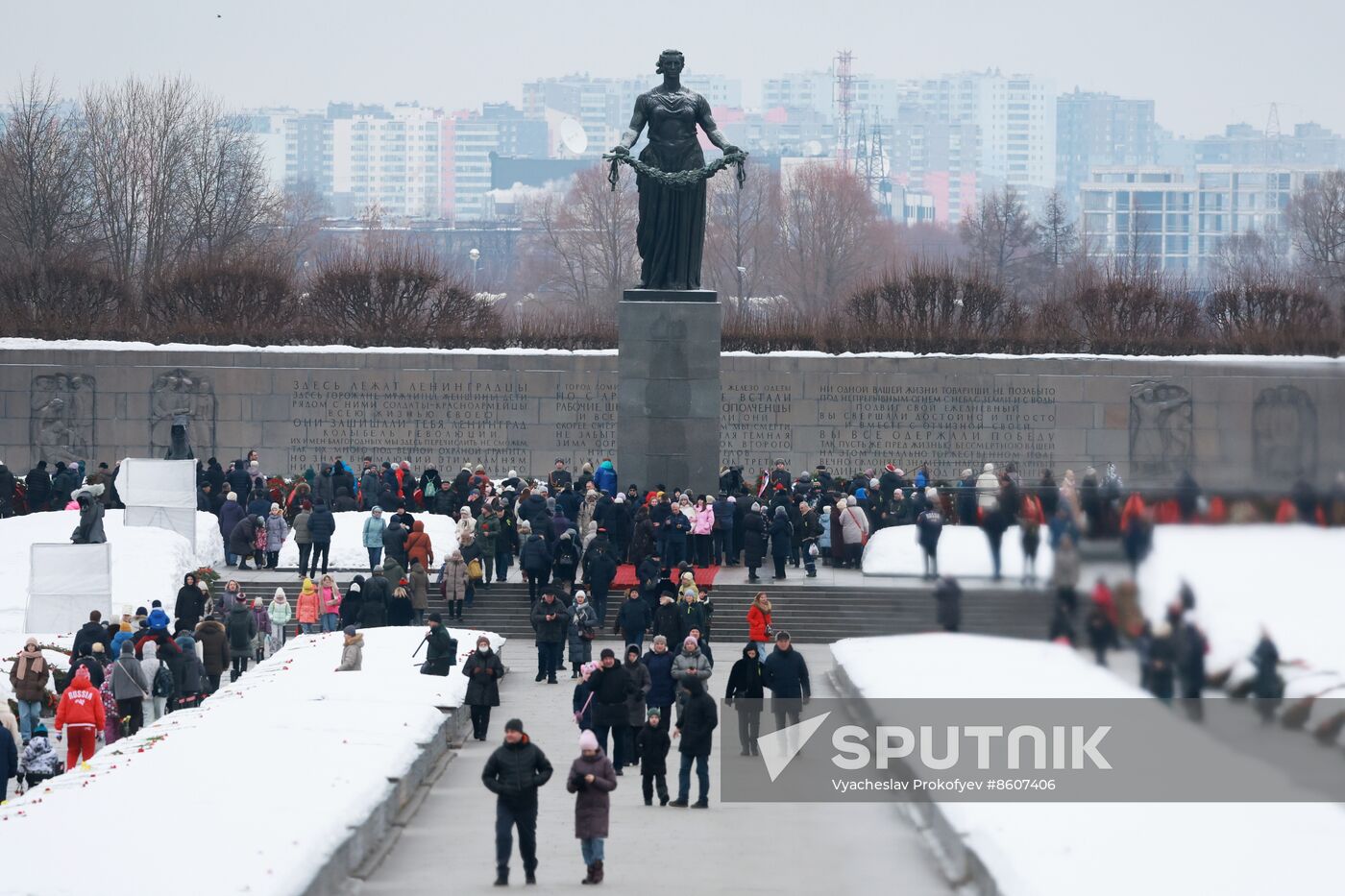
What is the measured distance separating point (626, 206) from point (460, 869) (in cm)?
7362

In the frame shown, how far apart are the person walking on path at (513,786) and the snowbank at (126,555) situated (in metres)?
11.0

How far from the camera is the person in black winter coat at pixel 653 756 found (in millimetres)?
15547

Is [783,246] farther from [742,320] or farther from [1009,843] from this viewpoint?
[1009,843]

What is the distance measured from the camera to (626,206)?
86500 millimetres

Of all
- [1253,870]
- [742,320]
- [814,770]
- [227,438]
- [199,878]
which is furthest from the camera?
[742,320]

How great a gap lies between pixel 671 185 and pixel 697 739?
543 inches

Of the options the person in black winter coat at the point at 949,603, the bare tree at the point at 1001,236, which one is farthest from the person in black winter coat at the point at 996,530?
the bare tree at the point at 1001,236

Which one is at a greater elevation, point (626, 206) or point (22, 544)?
point (626, 206)

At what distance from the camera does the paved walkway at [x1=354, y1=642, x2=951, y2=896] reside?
533 inches

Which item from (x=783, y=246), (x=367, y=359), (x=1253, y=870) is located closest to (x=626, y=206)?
(x=783, y=246)

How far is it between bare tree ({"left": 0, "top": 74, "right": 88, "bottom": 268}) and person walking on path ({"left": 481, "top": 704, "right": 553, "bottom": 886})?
3833 centimetres

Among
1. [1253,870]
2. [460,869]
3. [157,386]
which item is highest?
[157,386]

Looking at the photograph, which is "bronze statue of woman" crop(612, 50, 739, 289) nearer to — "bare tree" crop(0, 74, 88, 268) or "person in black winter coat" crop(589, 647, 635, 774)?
"person in black winter coat" crop(589, 647, 635, 774)

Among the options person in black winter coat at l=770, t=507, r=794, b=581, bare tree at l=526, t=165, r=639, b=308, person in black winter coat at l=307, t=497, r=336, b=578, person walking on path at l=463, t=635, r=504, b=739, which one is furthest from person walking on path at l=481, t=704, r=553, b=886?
bare tree at l=526, t=165, r=639, b=308
